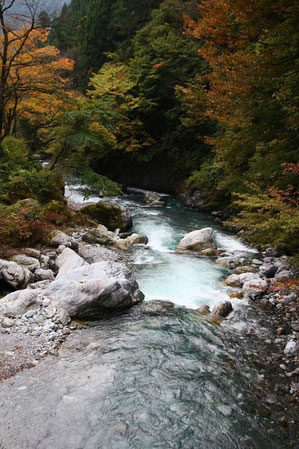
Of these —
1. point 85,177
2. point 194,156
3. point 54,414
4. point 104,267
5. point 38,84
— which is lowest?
point 54,414

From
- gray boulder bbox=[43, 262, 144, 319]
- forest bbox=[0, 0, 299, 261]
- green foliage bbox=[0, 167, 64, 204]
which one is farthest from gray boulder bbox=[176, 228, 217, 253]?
green foliage bbox=[0, 167, 64, 204]

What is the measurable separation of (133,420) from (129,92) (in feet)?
80.2

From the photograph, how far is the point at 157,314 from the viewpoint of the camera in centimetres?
658

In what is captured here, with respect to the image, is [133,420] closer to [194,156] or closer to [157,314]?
[157,314]

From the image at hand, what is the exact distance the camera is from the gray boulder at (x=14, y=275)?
262 inches

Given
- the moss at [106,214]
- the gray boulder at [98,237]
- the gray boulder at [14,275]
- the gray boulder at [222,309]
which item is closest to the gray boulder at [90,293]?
the gray boulder at [14,275]

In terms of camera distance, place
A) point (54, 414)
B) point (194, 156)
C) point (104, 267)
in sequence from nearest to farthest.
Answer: point (54, 414)
point (104, 267)
point (194, 156)

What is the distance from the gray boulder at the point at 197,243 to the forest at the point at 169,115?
177 cm

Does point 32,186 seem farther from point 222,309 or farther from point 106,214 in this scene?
point 222,309

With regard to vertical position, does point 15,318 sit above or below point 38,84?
below

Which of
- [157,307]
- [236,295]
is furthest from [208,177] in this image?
[157,307]

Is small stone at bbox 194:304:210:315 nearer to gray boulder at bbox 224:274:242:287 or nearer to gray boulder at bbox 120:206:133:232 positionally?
gray boulder at bbox 224:274:242:287

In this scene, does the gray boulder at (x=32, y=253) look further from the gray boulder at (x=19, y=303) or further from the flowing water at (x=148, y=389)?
the flowing water at (x=148, y=389)

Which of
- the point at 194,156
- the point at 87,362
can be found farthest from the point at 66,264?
the point at 194,156
